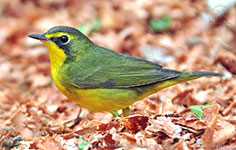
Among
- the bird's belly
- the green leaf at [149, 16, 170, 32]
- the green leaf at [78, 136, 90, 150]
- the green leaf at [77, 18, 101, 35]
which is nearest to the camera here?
the green leaf at [78, 136, 90, 150]

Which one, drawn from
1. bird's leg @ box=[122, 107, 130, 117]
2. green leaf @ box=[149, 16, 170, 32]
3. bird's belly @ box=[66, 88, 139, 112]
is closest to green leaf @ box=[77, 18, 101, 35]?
green leaf @ box=[149, 16, 170, 32]

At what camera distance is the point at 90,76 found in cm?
516

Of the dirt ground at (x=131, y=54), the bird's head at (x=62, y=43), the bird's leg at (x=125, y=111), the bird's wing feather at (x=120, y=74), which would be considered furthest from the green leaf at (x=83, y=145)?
the bird's head at (x=62, y=43)

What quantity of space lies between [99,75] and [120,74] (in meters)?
0.28

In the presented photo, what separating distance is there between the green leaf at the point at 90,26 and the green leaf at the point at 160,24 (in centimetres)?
124

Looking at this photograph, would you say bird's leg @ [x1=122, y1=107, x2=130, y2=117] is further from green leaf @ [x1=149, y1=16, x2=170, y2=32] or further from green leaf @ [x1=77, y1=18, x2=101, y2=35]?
green leaf @ [x1=149, y1=16, x2=170, y2=32]

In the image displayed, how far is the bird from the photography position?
496 cm

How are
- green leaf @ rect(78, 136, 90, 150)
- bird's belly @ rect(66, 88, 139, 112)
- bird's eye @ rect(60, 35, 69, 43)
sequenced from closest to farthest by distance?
1. green leaf @ rect(78, 136, 90, 150)
2. bird's belly @ rect(66, 88, 139, 112)
3. bird's eye @ rect(60, 35, 69, 43)

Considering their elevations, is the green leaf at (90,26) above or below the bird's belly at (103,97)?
above

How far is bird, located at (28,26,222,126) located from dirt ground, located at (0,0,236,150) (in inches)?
11.0

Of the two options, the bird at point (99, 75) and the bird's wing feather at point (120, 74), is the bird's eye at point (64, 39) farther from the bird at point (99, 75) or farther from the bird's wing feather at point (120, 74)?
the bird's wing feather at point (120, 74)

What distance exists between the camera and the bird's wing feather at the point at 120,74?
4992mm

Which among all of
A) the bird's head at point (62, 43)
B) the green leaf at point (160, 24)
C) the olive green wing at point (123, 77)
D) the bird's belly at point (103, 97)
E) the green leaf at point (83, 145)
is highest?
the green leaf at point (160, 24)

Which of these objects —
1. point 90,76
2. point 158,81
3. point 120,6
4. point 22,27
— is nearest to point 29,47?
point 22,27
